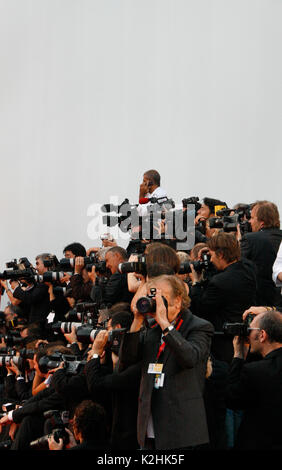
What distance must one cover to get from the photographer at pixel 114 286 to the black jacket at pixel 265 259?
2.29 feet

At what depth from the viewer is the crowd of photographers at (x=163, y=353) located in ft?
7.23

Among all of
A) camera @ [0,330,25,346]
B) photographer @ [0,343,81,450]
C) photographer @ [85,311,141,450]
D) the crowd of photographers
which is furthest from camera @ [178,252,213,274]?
camera @ [0,330,25,346]

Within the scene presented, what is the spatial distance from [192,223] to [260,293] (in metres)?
0.88

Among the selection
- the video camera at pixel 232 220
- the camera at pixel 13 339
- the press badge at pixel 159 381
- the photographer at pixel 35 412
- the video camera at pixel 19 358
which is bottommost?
the photographer at pixel 35 412

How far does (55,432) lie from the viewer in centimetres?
288

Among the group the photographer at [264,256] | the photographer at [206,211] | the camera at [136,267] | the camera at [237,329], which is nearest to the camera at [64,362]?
the camera at [136,267]

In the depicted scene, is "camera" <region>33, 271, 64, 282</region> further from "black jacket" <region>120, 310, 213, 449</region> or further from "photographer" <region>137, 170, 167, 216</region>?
"black jacket" <region>120, 310, 213, 449</region>

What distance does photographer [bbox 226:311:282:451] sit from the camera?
218 centimetres

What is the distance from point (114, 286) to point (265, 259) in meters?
0.81

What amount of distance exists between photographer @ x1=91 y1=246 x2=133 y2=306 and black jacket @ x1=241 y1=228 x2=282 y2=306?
0.70 m

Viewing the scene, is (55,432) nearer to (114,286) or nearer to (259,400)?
(114,286)

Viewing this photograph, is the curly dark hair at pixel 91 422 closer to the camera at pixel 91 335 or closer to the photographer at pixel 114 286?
the camera at pixel 91 335
